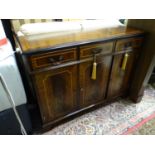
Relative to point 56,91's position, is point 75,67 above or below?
above

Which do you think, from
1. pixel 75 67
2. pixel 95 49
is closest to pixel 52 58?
pixel 75 67

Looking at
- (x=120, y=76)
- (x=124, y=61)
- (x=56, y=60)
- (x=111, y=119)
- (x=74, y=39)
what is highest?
(x=74, y=39)

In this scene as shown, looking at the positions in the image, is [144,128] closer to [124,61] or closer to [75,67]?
[124,61]

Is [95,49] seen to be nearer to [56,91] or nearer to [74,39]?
[74,39]

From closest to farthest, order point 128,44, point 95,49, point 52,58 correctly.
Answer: point 52,58 < point 95,49 < point 128,44

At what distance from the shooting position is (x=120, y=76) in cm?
135

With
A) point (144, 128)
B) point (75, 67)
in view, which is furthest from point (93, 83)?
point (144, 128)

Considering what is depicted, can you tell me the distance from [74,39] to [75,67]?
215mm

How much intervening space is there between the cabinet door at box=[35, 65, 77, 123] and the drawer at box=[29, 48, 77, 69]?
7cm

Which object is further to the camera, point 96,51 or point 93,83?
point 93,83

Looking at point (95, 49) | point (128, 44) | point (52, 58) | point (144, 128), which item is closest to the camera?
point (52, 58)

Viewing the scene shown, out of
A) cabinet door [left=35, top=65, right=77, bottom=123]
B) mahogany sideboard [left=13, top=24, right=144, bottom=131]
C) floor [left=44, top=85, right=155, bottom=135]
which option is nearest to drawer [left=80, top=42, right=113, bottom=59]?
mahogany sideboard [left=13, top=24, right=144, bottom=131]

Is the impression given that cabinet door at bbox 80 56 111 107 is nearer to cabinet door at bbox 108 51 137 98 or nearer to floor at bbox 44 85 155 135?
cabinet door at bbox 108 51 137 98

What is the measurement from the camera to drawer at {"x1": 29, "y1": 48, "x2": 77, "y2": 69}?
32.5 inches
